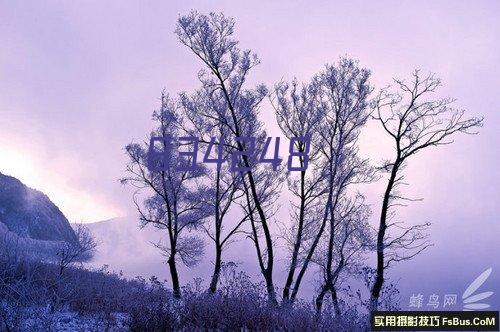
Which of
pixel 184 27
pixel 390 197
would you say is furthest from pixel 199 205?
pixel 390 197

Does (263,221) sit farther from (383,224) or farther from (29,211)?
(29,211)

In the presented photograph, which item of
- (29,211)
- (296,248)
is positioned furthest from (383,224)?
(29,211)

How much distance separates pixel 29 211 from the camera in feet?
214

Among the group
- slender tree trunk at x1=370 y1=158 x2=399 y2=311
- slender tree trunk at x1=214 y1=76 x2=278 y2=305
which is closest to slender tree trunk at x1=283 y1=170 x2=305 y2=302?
slender tree trunk at x1=214 y1=76 x2=278 y2=305

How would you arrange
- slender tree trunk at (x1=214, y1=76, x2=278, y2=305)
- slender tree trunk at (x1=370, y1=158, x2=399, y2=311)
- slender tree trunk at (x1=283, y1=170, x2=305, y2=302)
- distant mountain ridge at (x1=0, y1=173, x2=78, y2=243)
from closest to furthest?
slender tree trunk at (x1=370, y1=158, x2=399, y2=311) → slender tree trunk at (x1=214, y1=76, x2=278, y2=305) → slender tree trunk at (x1=283, y1=170, x2=305, y2=302) → distant mountain ridge at (x1=0, y1=173, x2=78, y2=243)

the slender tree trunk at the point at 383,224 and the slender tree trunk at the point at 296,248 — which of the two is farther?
the slender tree trunk at the point at 296,248

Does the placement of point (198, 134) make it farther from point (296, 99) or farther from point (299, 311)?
point (299, 311)

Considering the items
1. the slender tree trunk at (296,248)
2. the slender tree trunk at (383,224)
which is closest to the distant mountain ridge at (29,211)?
the slender tree trunk at (296,248)

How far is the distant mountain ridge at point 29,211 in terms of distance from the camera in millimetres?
61562

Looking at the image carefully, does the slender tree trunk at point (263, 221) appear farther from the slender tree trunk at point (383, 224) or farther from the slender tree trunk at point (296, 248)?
the slender tree trunk at point (383, 224)

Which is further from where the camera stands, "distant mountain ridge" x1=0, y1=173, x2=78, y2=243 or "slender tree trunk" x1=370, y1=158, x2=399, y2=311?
"distant mountain ridge" x1=0, y1=173, x2=78, y2=243

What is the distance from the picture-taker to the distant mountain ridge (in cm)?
6156

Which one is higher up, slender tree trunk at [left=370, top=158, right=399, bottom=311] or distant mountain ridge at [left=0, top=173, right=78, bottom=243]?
distant mountain ridge at [left=0, top=173, right=78, bottom=243]

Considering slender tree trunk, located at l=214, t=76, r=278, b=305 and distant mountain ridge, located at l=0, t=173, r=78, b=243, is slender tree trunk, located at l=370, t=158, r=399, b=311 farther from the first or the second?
distant mountain ridge, located at l=0, t=173, r=78, b=243
